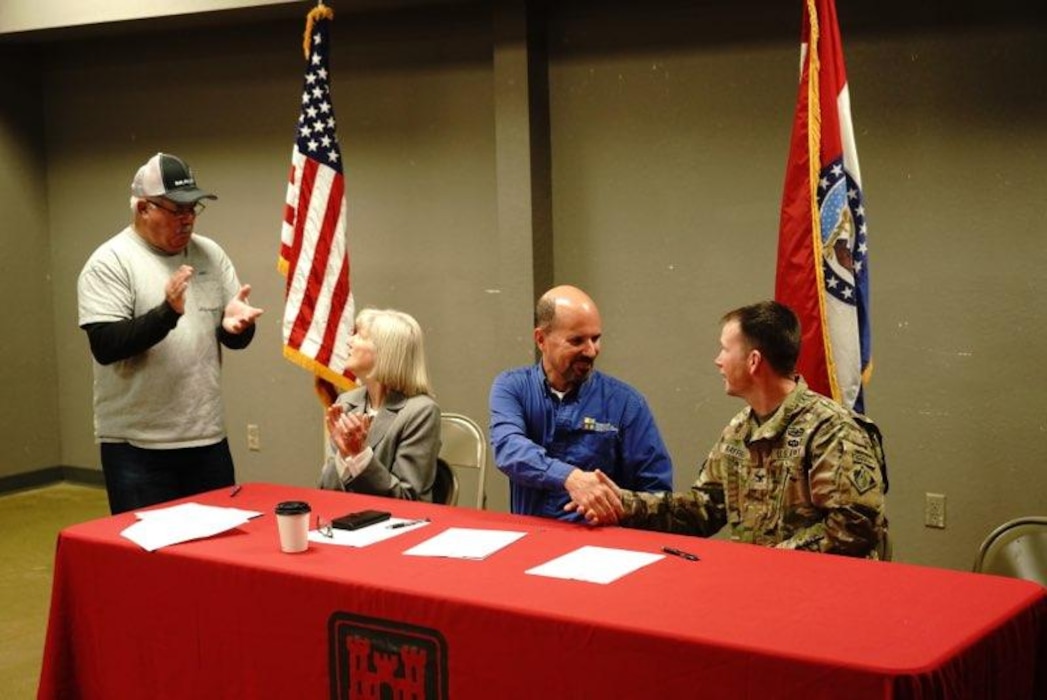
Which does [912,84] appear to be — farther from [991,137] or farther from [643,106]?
[643,106]

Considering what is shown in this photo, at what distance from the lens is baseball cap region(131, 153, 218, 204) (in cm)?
371

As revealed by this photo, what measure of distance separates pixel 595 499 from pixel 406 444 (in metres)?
0.75

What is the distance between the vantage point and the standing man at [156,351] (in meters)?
3.73

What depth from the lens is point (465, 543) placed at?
9.34 feet

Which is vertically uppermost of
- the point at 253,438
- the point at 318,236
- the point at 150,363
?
the point at 318,236

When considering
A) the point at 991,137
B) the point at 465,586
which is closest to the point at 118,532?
the point at 465,586

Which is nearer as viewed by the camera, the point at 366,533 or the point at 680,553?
the point at 680,553

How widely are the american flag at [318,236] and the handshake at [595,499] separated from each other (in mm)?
1832

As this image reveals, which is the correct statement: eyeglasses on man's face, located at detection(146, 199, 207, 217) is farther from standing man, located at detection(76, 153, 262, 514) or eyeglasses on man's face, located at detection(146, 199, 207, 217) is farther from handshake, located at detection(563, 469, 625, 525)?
handshake, located at detection(563, 469, 625, 525)

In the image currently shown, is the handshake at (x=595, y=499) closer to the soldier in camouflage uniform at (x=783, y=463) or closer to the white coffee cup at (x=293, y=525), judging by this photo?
the soldier in camouflage uniform at (x=783, y=463)

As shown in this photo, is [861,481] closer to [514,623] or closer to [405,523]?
[514,623]

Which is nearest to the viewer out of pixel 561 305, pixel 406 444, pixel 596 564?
pixel 596 564

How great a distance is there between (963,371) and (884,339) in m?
0.31

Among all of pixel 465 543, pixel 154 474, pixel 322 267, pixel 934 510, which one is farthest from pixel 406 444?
pixel 934 510
